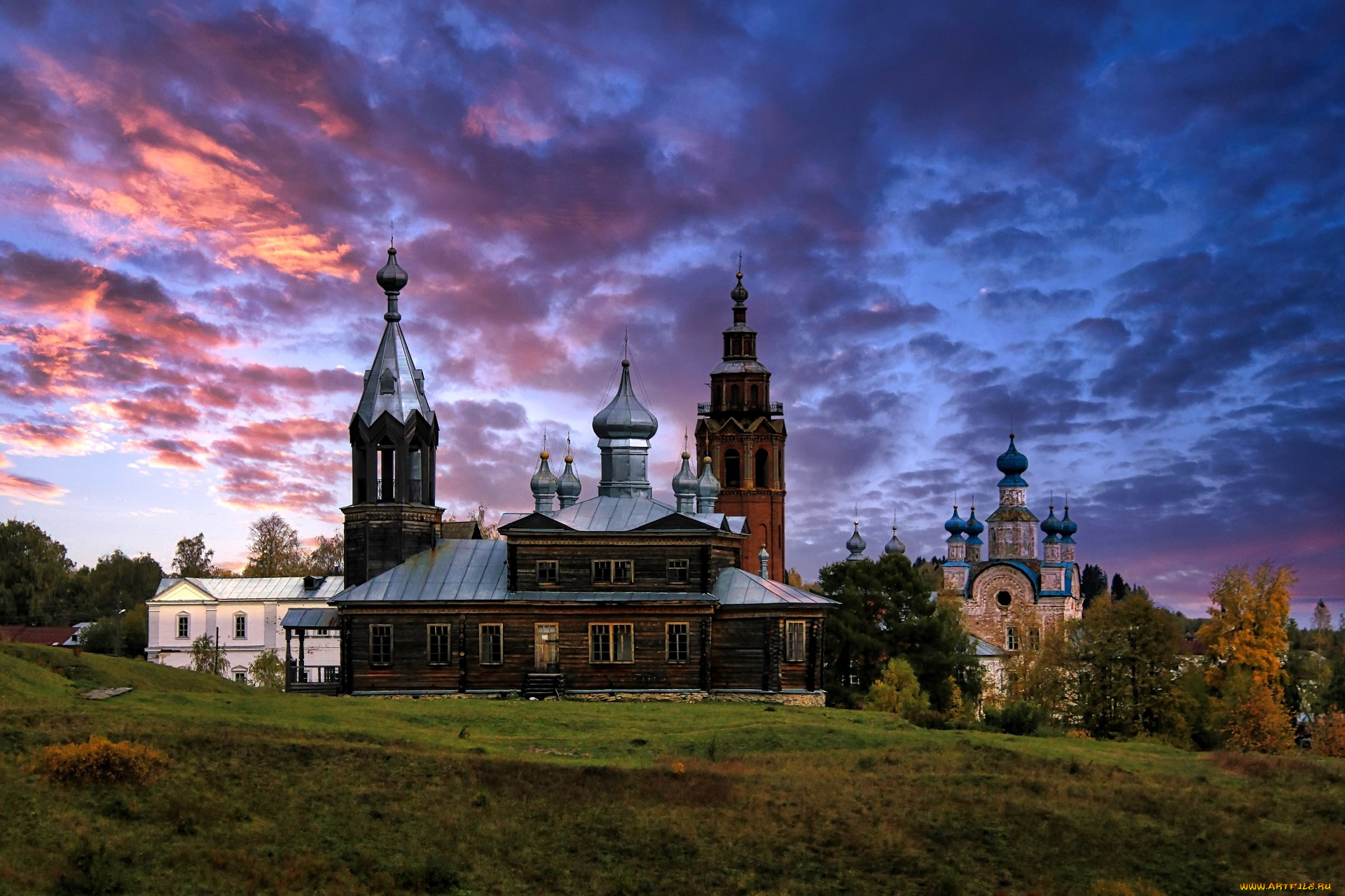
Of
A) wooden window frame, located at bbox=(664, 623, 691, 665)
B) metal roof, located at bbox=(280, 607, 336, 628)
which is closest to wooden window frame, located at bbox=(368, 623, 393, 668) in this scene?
metal roof, located at bbox=(280, 607, 336, 628)

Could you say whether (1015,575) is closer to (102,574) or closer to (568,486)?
(568,486)

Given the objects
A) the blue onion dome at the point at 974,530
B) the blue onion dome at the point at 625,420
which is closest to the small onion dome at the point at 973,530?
the blue onion dome at the point at 974,530

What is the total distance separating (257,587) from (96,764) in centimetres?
5179

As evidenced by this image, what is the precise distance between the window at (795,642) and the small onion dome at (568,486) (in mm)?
13730

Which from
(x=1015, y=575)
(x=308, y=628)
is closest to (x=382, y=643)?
(x=308, y=628)

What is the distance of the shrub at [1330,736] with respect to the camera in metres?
50.0

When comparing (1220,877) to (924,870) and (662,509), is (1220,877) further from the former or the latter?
(662,509)

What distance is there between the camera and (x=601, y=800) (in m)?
28.0

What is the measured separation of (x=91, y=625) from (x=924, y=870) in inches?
2994

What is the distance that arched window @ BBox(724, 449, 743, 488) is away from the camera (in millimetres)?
82938

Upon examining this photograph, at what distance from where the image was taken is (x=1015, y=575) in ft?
286

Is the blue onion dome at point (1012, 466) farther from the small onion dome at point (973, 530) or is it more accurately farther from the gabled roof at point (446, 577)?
the gabled roof at point (446, 577)

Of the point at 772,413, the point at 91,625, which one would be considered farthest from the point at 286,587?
the point at 772,413

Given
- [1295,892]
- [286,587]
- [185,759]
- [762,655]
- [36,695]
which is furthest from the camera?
[286,587]
